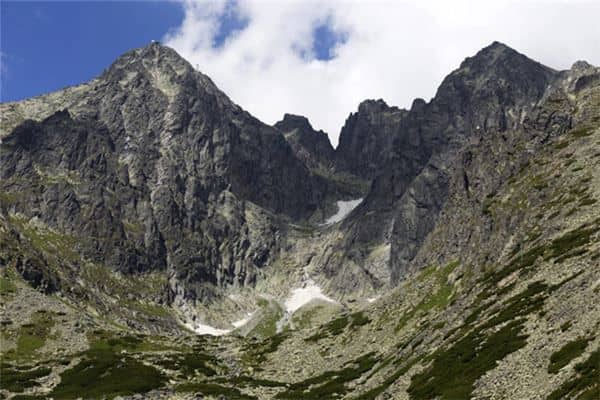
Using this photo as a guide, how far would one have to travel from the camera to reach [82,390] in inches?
4692

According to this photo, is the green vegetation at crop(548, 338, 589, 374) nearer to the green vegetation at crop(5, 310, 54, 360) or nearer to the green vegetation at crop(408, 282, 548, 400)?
the green vegetation at crop(408, 282, 548, 400)

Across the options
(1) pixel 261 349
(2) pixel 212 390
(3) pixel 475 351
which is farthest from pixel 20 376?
(3) pixel 475 351

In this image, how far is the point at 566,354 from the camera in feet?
184

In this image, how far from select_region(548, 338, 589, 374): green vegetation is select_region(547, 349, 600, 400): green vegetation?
2.05 m

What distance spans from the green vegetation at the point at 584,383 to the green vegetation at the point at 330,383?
166 ft

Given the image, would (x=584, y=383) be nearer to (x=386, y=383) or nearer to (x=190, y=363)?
(x=386, y=383)

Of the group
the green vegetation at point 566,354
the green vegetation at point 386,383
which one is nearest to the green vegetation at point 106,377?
the green vegetation at point 386,383

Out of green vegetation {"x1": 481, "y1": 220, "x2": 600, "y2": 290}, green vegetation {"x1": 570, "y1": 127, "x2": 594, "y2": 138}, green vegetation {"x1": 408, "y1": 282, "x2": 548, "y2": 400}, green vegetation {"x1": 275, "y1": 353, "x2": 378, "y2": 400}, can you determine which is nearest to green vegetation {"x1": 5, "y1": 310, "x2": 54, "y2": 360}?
green vegetation {"x1": 275, "y1": 353, "x2": 378, "y2": 400}

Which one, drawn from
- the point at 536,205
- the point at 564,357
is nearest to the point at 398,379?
the point at 564,357

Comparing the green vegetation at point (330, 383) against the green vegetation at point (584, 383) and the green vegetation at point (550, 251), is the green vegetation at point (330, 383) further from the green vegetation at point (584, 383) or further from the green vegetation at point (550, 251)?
the green vegetation at point (584, 383)

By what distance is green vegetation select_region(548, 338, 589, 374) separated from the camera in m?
54.7

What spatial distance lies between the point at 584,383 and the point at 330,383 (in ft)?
217

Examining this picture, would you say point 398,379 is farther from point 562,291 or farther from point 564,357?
point 564,357

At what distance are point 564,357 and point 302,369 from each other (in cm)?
8365
